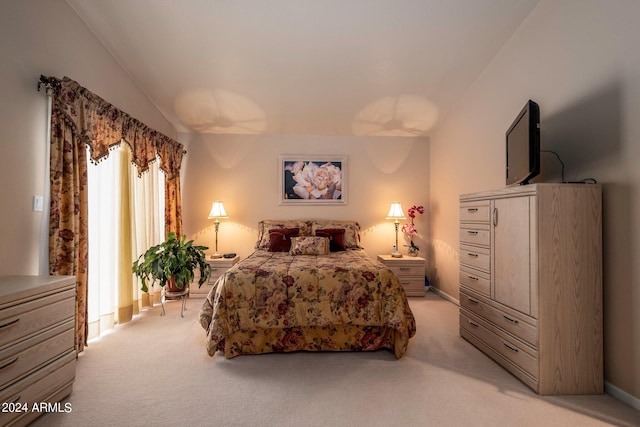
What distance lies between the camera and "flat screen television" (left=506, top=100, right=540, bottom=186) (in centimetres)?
198

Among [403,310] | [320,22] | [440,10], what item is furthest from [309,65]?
[403,310]

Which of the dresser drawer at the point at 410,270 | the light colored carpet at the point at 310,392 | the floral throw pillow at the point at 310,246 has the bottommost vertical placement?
the light colored carpet at the point at 310,392

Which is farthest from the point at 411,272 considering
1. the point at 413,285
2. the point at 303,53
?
the point at 303,53

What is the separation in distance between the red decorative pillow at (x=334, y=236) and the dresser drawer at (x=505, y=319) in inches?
65.2

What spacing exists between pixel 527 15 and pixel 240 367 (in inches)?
149

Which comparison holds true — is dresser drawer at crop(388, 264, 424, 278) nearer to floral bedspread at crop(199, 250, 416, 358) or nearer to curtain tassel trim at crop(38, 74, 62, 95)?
floral bedspread at crop(199, 250, 416, 358)

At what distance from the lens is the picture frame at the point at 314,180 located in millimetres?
4668

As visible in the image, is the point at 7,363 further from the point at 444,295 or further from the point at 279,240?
the point at 444,295

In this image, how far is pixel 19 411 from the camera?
1.49 m

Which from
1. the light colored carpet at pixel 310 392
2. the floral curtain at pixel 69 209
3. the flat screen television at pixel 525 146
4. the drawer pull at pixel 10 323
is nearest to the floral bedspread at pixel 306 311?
the light colored carpet at pixel 310 392

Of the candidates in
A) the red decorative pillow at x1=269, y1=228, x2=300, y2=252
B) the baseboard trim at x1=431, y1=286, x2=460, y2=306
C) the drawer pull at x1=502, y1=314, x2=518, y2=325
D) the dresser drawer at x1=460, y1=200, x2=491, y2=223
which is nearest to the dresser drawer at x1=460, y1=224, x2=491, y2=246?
the dresser drawer at x1=460, y1=200, x2=491, y2=223

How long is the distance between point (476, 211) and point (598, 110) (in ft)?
3.34

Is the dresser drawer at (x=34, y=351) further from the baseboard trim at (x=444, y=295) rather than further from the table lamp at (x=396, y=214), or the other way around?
the baseboard trim at (x=444, y=295)

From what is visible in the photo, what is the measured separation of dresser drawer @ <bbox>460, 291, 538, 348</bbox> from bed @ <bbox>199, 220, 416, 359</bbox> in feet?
1.88
